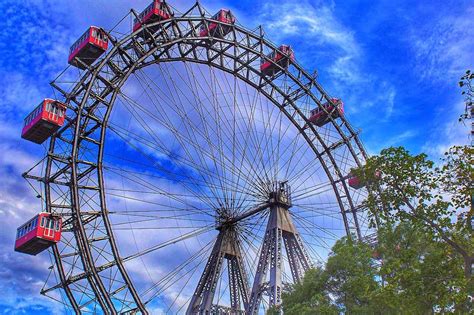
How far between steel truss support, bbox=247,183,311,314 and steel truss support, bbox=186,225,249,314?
Result: 6.23 ft

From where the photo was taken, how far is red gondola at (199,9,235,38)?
37941mm

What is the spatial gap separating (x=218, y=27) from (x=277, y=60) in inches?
241

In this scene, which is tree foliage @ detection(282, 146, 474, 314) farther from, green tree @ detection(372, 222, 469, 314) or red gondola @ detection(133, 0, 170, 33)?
red gondola @ detection(133, 0, 170, 33)

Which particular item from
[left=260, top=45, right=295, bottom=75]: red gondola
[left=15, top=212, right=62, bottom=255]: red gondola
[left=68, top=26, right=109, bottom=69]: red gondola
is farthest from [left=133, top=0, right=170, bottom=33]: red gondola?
[left=15, top=212, right=62, bottom=255]: red gondola

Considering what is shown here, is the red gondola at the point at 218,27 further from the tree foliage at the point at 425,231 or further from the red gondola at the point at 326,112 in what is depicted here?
the tree foliage at the point at 425,231

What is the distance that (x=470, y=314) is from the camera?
50.6ft

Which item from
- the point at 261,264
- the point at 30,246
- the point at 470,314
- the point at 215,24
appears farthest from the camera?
the point at 215,24

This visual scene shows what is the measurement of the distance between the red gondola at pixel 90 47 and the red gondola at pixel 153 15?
2.60 m

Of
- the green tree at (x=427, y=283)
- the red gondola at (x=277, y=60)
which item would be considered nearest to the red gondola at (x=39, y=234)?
the green tree at (x=427, y=283)

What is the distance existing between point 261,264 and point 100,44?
16269mm

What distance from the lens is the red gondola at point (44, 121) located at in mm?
31047

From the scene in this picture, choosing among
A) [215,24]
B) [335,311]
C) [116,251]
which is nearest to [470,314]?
[335,311]

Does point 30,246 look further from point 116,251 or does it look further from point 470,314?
point 470,314

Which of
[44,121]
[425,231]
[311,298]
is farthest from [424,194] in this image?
[44,121]
